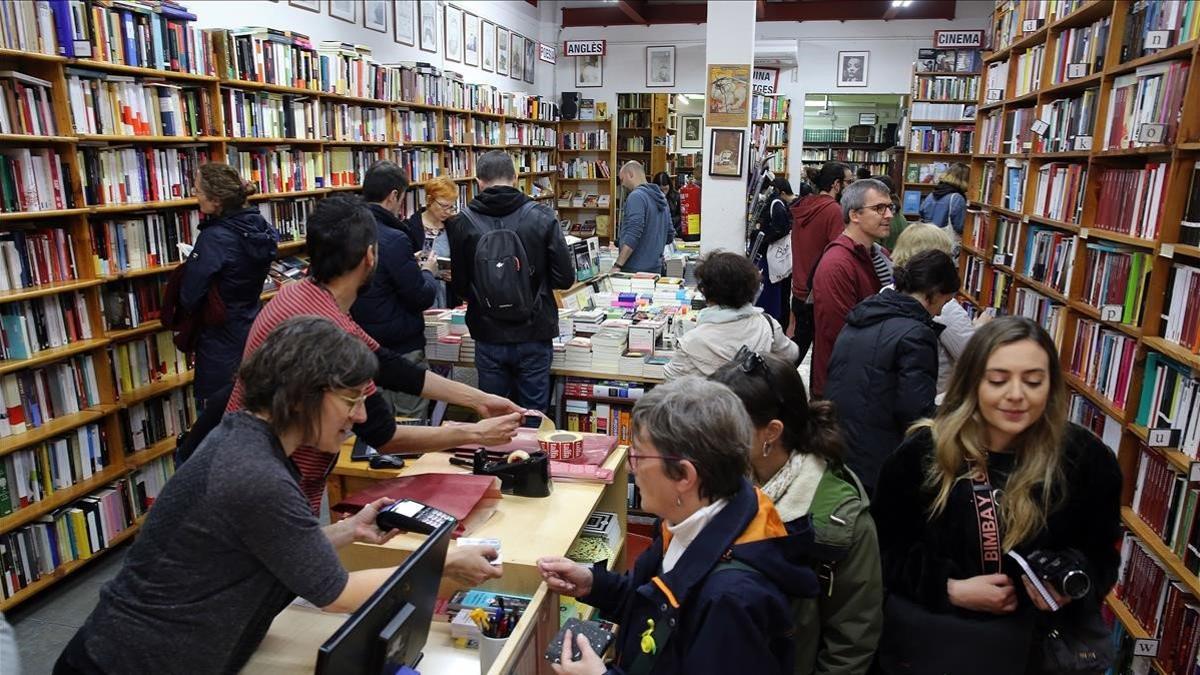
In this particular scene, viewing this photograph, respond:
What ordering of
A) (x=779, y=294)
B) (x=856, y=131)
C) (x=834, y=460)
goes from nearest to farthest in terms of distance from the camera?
(x=834, y=460), (x=779, y=294), (x=856, y=131)


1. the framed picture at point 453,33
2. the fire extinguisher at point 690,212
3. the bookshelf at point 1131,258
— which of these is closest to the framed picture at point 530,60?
the framed picture at point 453,33

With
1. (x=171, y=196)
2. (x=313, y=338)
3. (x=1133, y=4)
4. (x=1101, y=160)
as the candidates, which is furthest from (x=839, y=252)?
(x=171, y=196)

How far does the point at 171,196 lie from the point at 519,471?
122 inches

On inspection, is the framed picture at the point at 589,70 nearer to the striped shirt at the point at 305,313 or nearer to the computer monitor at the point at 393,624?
the striped shirt at the point at 305,313

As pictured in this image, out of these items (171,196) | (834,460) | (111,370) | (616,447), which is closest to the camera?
(834,460)

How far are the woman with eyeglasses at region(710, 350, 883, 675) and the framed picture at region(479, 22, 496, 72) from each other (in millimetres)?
8987

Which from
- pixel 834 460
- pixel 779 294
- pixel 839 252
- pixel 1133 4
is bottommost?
pixel 779 294

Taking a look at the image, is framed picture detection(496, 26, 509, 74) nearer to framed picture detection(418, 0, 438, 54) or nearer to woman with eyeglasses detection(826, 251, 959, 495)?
framed picture detection(418, 0, 438, 54)

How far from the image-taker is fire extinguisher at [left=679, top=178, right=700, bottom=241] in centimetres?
1053

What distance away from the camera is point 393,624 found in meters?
1.36

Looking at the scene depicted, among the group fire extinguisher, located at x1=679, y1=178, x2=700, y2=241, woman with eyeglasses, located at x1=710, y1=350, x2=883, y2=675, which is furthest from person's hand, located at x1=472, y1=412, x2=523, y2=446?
fire extinguisher, located at x1=679, y1=178, x2=700, y2=241

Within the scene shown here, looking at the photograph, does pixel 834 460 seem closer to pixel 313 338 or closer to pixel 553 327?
pixel 313 338

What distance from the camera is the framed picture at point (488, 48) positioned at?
9.82 m

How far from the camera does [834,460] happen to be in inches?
70.1
